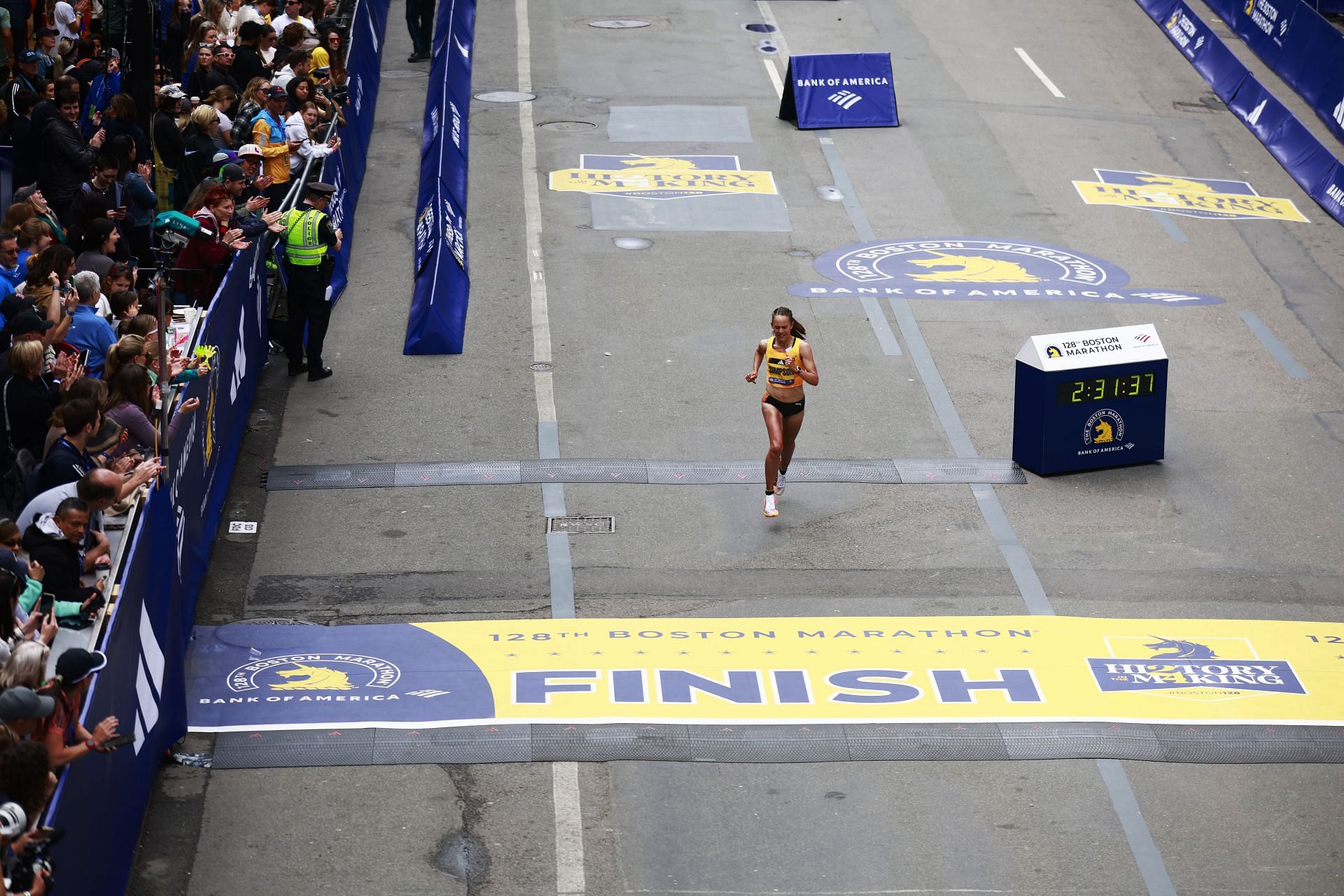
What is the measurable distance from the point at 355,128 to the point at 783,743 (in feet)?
46.3

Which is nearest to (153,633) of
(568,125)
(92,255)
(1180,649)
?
(92,255)

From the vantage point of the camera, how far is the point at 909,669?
448 inches

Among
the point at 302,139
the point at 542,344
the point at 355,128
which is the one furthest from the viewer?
the point at 355,128

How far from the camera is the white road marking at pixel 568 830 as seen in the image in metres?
9.10

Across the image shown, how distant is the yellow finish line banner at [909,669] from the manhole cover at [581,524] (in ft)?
5.27

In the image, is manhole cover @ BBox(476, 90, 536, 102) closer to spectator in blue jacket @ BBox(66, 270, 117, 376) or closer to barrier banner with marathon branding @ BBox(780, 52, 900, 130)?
barrier banner with marathon branding @ BBox(780, 52, 900, 130)

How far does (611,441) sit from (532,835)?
20.1ft

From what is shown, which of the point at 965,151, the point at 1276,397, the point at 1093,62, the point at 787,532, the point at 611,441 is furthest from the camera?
the point at 1093,62

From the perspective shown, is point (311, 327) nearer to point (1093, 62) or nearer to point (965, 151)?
point (965, 151)

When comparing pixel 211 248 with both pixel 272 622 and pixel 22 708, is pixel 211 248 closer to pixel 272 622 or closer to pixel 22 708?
pixel 272 622

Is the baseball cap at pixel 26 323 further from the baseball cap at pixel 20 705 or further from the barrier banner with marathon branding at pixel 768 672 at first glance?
the baseball cap at pixel 20 705

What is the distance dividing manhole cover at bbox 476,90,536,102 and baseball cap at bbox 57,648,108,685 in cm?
1867

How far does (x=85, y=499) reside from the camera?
919cm

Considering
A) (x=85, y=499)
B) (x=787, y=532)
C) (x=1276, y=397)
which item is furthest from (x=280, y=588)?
(x=1276, y=397)
